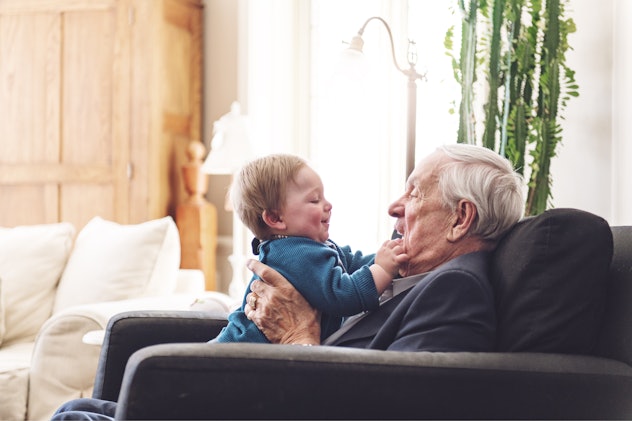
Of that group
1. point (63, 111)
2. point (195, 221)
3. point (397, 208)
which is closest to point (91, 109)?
point (63, 111)

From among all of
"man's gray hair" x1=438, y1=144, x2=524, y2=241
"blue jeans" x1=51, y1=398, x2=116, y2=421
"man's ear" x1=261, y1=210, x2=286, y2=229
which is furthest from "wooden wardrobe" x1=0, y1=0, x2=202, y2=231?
"man's gray hair" x1=438, y1=144, x2=524, y2=241

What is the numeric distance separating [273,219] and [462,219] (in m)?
0.41

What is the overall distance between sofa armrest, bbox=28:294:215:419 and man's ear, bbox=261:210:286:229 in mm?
1103

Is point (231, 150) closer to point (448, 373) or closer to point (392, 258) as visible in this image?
point (392, 258)

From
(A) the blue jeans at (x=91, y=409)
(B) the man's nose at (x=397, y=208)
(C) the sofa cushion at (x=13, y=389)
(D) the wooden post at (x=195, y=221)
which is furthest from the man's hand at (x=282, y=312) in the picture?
(D) the wooden post at (x=195, y=221)

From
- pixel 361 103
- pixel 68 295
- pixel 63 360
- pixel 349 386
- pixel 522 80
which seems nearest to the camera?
pixel 349 386

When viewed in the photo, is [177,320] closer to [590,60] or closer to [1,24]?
[590,60]

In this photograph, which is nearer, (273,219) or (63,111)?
(273,219)

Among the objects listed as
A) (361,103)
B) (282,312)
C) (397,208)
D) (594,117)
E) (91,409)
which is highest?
(361,103)

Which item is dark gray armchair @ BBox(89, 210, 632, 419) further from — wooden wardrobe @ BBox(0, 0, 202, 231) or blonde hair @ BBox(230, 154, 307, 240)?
wooden wardrobe @ BBox(0, 0, 202, 231)

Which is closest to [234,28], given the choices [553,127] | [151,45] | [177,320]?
[151,45]

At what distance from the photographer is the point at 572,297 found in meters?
1.39

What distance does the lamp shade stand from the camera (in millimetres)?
3639

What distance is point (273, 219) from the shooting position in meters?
1.74
